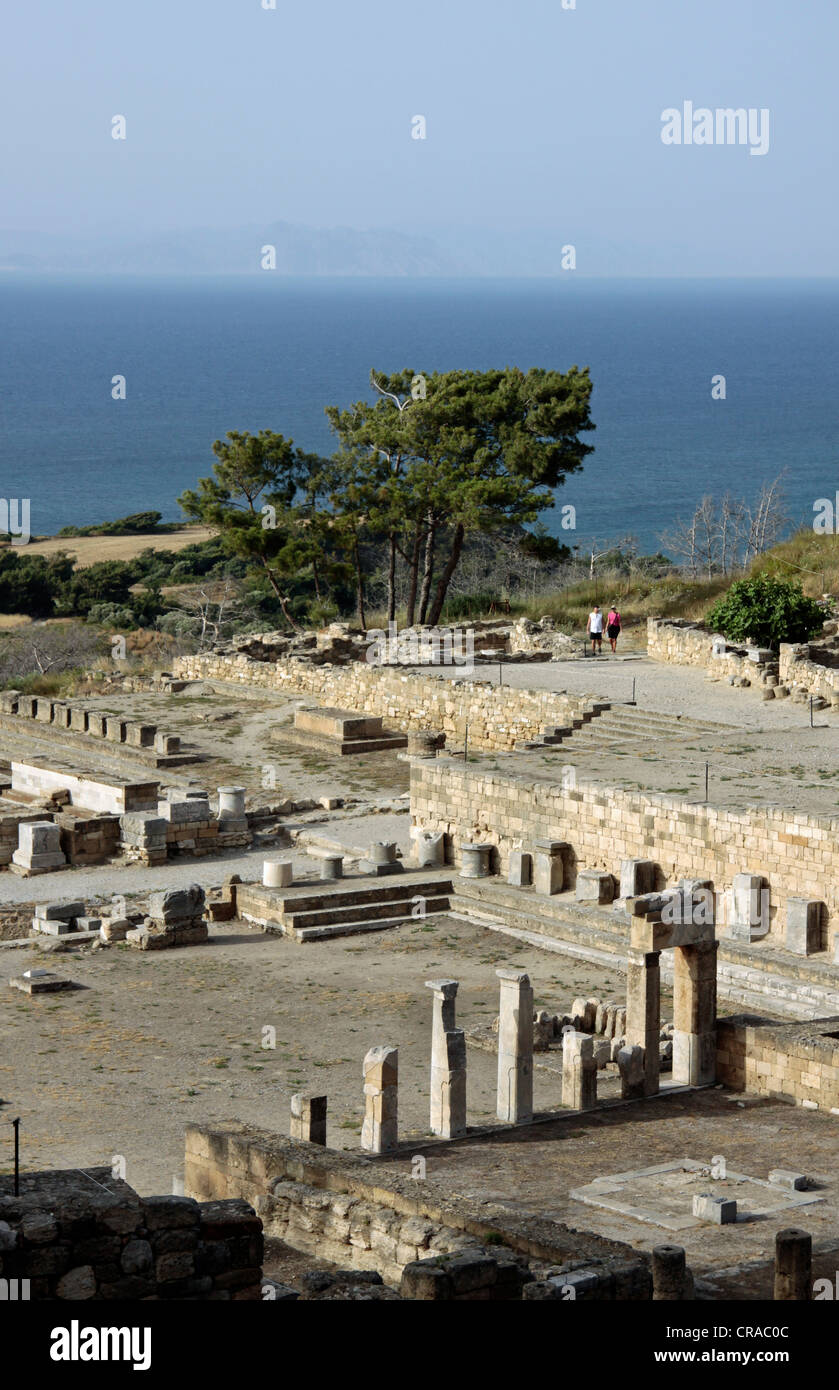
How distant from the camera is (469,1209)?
12867mm

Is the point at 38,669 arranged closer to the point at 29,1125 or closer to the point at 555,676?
the point at 555,676

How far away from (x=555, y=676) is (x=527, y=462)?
891 centimetres

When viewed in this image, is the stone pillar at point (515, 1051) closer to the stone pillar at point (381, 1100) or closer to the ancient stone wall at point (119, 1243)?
the stone pillar at point (381, 1100)

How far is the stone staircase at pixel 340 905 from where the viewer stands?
23.7 meters

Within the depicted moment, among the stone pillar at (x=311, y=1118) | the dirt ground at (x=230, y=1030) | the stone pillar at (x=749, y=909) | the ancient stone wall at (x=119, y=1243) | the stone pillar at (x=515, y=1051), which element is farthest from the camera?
the stone pillar at (x=749, y=909)

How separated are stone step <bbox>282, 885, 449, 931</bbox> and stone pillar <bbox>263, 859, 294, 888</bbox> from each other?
72cm

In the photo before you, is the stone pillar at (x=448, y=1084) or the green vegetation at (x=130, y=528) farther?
the green vegetation at (x=130, y=528)

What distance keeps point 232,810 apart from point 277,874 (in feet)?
11.3

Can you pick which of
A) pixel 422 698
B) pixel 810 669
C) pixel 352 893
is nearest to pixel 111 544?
pixel 422 698

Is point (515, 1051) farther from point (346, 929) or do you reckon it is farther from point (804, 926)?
point (346, 929)

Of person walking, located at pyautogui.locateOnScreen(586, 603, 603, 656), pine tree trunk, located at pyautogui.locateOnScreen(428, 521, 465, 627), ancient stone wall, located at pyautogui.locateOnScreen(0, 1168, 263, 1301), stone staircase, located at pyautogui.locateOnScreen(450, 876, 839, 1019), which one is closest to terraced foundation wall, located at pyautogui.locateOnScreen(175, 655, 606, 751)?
person walking, located at pyautogui.locateOnScreen(586, 603, 603, 656)

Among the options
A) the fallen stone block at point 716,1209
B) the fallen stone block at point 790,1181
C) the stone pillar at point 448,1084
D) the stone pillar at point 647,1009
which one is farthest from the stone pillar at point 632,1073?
the fallen stone block at point 716,1209

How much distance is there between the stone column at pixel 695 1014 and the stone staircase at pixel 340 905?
20.2 feet
